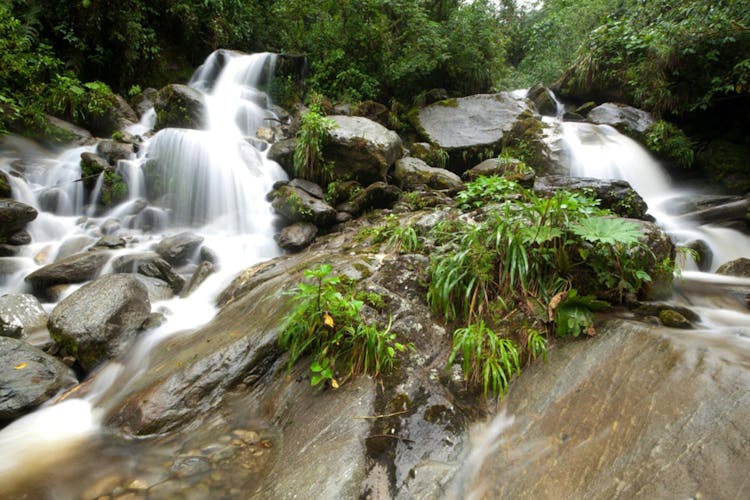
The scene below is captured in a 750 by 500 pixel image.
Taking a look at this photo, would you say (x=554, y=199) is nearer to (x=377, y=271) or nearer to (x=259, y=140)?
(x=377, y=271)

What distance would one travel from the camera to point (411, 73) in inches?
428

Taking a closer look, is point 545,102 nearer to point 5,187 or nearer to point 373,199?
point 373,199

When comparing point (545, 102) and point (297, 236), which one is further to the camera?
point (545, 102)

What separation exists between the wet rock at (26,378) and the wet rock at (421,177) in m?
5.83

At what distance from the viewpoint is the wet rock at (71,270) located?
5.09m

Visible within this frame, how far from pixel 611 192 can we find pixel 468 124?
4668 millimetres

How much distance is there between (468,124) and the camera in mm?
9594

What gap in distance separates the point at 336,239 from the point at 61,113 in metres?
7.91

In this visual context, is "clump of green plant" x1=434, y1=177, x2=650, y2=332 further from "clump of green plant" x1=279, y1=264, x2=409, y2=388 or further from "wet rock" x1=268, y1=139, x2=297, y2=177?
"wet rock" x1=268, y1=139, x2=297, y2=177

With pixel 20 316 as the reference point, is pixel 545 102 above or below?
above

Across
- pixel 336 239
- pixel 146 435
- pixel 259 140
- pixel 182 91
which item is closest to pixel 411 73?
pixel 259 140

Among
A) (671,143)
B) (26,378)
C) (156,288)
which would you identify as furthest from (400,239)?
(671,143)

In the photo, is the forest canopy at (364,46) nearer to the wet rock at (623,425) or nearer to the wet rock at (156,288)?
the wet rock at (156,288)

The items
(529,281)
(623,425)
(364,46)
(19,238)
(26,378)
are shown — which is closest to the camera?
(623,425)
